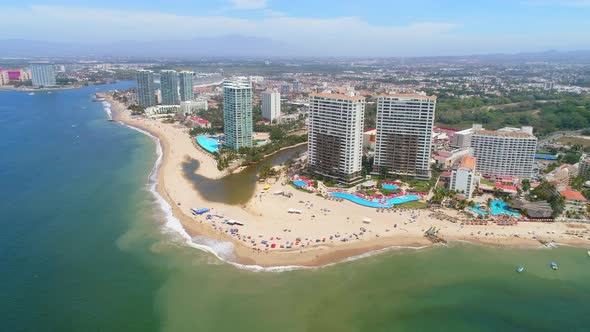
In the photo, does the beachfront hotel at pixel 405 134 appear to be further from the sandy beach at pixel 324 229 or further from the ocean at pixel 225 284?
the ocean at pixel 225 284

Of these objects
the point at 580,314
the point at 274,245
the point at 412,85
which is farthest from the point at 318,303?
the point at 412,85

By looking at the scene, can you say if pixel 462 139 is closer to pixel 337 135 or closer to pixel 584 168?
pixel 584 168

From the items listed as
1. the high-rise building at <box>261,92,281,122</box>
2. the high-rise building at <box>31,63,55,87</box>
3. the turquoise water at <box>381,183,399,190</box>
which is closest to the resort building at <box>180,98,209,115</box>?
the high-rise building at <box>261,92,281,122</box>

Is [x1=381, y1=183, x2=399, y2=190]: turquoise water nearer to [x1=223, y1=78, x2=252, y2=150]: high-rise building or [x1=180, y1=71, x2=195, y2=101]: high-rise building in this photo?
[x1=223, y1=78, x2=252, y2=150]: high-rise building

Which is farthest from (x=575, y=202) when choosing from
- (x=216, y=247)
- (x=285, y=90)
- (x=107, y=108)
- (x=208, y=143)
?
(x=107, y=108)

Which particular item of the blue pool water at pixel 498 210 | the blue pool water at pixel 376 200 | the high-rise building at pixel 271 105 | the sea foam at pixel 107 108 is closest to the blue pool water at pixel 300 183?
the blue pool water at pixel 376 200

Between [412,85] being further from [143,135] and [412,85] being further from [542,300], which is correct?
[542,300]
